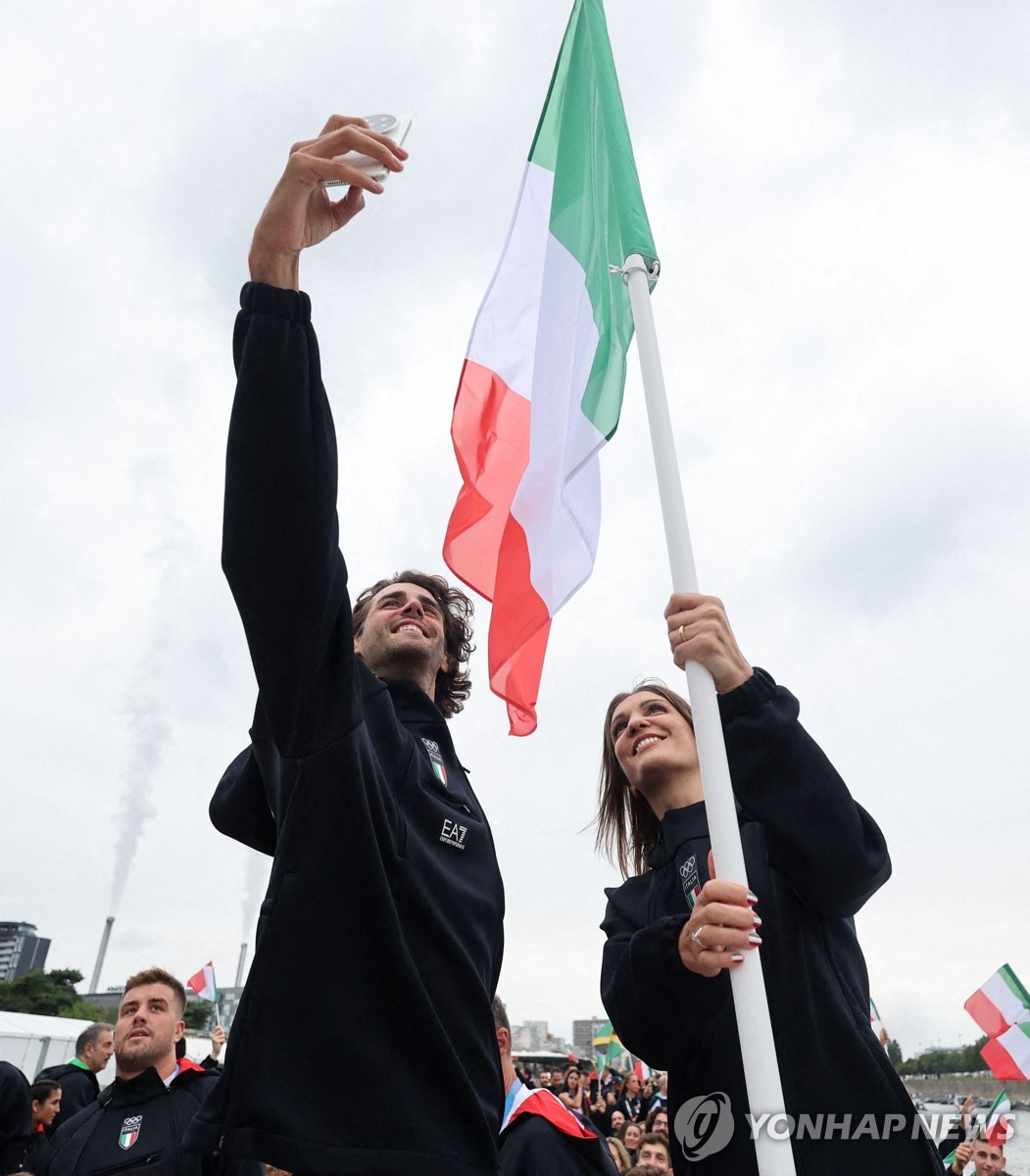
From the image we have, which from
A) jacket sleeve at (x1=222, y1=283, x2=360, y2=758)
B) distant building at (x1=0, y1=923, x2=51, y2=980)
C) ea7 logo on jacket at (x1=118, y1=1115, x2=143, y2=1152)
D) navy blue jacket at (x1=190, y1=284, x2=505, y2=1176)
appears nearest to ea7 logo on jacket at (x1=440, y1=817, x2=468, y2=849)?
navy blue jacket at (x1=190, y1=284, x2=505, y2=1176)

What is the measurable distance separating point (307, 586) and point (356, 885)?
631 mm


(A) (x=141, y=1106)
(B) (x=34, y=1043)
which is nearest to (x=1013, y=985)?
(A) (x=141, y=1106)

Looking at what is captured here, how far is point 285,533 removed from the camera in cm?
198

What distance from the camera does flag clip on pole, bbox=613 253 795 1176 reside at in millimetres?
2100

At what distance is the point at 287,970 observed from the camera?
76.0 inches

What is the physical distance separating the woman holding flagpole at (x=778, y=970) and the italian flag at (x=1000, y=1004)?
35.4 ft

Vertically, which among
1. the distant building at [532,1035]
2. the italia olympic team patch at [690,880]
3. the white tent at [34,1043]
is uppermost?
the distant building at [532,1035]

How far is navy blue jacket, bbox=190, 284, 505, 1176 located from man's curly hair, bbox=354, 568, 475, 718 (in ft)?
4.53

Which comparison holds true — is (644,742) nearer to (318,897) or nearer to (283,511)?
(318,897)

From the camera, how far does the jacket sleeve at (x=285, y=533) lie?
1.96m

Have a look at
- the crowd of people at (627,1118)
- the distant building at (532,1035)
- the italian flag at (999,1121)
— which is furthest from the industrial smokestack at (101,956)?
the distant building at (532,1035)

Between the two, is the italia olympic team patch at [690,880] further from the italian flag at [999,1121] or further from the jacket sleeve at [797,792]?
the italian flag at [999,1121]

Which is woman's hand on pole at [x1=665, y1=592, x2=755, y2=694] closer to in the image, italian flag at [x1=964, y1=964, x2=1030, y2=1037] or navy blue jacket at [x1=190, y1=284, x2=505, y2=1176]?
navy blue jacket at [x1=190, y1=284, x2=505, y2=1176]

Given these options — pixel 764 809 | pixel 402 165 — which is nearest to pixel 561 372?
pixel 402 165
